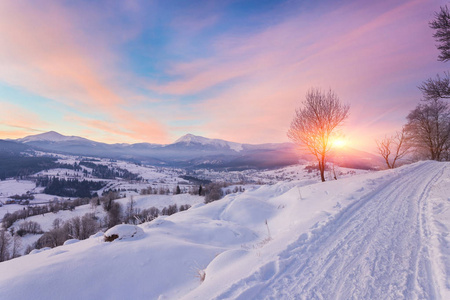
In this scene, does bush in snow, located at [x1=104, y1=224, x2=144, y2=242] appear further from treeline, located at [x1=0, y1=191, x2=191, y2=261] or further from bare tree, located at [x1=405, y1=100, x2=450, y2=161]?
bare tree, located at [x1=405, y1=100, x2=450, y2=161]

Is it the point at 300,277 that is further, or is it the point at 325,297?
the point at 300,277

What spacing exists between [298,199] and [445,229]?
883 cm

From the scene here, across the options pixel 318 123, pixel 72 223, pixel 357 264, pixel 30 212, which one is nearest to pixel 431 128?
pixel 318 123

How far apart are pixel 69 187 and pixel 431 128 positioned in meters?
236

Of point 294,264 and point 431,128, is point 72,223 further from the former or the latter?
point 431,128

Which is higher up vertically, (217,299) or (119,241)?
(217,299)

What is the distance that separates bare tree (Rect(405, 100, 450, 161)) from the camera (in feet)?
94.2

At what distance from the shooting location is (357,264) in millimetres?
4316

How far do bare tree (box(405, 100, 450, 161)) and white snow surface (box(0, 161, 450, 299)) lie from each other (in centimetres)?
2923

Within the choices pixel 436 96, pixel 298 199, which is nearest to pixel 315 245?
pixel 298 199

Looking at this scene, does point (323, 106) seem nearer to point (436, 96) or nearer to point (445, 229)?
point (436, 96)

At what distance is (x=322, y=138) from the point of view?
64.9 ft

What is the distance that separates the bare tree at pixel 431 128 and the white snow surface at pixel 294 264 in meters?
29.2

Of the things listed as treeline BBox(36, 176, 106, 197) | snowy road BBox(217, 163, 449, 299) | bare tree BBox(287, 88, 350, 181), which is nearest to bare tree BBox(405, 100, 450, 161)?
bare tree BBox(287, 88, 350, 181)
